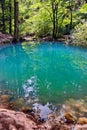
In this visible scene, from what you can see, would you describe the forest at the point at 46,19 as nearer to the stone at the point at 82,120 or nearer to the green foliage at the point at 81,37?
the green foliage at the point at 81,37

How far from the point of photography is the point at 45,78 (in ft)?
39.5

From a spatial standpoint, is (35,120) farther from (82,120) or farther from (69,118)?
(82,120)

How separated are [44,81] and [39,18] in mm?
18427

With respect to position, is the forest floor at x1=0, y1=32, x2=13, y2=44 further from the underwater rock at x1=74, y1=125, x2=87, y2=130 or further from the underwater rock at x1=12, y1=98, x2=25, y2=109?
the underwater rock at x1=74, y1=125, x2=87, y2=130

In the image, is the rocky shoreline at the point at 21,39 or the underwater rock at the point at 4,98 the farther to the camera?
the rocky shoreline at the point at 21,39

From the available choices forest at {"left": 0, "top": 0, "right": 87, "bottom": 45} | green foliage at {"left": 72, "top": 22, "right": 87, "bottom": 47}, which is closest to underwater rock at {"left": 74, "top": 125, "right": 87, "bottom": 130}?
green foliage at {"left": 72, "top": 22, "right": 87, "bottom": 47}

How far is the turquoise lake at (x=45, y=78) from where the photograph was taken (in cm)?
927

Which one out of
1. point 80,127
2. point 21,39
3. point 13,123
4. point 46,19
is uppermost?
point 46,19

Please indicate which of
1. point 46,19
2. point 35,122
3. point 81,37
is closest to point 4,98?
point 35,122

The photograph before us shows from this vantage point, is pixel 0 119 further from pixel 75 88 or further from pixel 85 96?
pixel 75 88

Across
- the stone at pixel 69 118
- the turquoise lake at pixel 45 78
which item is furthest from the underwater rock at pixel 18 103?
the stone at pixel 69 118

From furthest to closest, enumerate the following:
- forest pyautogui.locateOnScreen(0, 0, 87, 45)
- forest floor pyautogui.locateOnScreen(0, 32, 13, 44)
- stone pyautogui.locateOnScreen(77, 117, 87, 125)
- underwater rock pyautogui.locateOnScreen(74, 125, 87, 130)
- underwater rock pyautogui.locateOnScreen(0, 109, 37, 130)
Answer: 1. forest pyautogui.locateOnScreen(0, 0, 87, 45)
2. forest floor pyautogui.locateOnScreen(0, 32, 13, 44)
3. stone pyautogui.locateOnScreen(77, 117, 87, 125)
4. underwater rock pyautogui.locateOnScreen(74, 125, 87, 130)
5. underwater rock pyautogui.locateOnScreen(0, 109, 37, 130)

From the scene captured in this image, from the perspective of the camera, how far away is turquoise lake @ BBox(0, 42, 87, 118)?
9273mm

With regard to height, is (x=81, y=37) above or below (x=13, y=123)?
above
